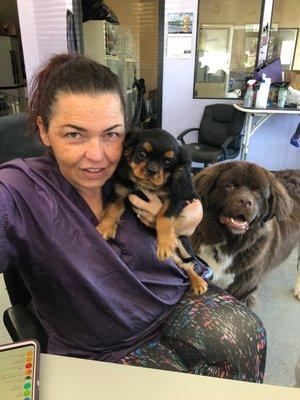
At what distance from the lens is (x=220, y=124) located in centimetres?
416

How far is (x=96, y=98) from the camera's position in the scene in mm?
846

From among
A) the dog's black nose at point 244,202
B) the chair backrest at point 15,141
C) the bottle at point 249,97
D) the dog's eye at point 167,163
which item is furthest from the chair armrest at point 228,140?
the chair backrest at point 15,141

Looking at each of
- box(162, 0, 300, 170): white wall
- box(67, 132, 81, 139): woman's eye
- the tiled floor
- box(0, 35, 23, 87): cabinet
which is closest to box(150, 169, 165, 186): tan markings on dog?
box(67, 132, 81, 139): woman's eye

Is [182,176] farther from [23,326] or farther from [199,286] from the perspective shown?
[23,326]

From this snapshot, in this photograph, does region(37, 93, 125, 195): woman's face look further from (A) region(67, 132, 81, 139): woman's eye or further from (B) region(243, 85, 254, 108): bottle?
(B) region(243, 85, 254, 108): bottle

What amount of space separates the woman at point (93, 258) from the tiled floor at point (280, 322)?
799 millimetres

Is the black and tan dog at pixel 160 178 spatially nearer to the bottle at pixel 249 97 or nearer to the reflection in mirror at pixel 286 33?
the bottle at pixel 249 97

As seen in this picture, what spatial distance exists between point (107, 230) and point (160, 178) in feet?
0.90

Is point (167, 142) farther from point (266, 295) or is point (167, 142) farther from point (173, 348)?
point (266, 295)

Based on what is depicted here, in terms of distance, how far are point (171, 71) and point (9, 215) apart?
415 cm

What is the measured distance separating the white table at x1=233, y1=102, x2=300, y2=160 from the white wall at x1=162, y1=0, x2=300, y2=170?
492mm

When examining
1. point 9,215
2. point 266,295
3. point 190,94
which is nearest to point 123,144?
point 9,215

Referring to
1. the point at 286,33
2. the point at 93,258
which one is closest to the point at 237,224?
the point at 93,258

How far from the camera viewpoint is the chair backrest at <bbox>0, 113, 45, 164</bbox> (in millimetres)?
1071
